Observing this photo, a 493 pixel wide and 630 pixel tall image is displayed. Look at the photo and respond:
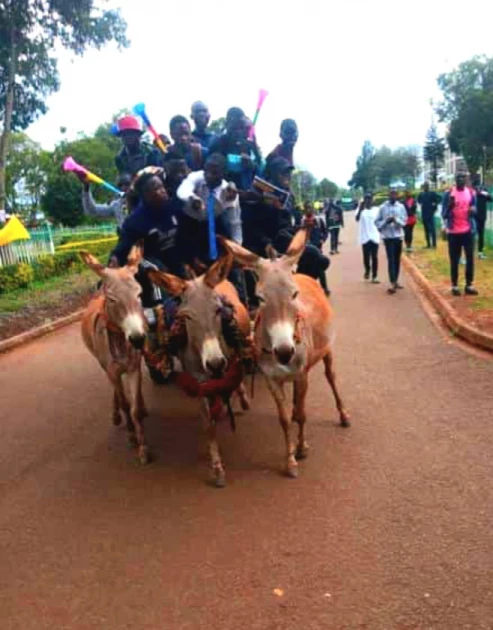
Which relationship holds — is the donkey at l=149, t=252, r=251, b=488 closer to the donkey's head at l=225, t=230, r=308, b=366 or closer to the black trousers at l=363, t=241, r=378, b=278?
the donkey's head at l=225, t=230, r=308, b=366

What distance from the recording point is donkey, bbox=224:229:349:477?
421cm

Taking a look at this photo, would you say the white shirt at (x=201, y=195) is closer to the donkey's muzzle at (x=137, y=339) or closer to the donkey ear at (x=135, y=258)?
the donkey ear at (x=135, y=258)

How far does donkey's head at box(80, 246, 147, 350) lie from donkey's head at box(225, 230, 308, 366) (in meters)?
0.82

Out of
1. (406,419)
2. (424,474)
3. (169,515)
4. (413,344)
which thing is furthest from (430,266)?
(169,515)

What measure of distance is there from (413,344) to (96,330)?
4499 mm

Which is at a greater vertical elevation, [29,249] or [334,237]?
[29,249]

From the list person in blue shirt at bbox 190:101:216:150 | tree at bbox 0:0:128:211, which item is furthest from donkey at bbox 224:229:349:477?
tree at bbox 0:0:128:211

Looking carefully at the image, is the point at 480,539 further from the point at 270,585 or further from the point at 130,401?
the point at 130,401

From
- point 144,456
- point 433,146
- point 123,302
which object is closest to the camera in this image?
point 123,302

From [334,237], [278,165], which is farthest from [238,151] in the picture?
[334,237]

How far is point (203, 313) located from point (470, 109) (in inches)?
2066

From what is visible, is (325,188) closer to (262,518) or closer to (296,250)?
(296,250)

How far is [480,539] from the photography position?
3.54m

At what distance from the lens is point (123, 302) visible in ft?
14.9
